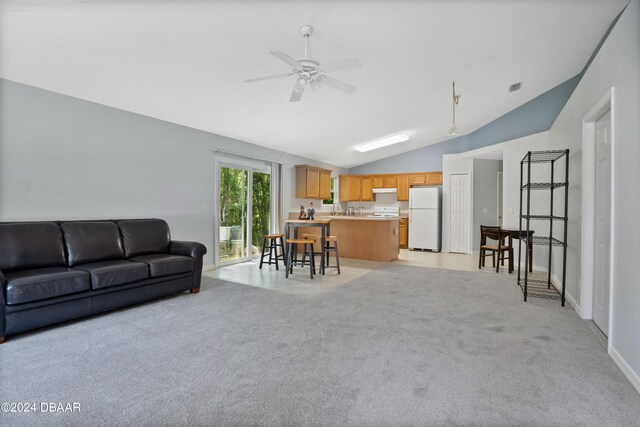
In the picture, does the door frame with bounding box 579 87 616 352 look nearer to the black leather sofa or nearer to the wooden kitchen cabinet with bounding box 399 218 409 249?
the black leather sofa

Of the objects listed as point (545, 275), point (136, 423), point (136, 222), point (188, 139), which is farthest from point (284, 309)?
point (545, 275)

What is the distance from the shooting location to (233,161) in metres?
5.87

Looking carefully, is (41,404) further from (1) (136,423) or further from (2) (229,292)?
(2) (229,292)

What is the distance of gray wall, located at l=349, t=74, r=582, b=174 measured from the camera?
5.27 meters

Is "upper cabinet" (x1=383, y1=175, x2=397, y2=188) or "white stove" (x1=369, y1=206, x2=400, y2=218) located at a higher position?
"upper cabinet" (x1=383, y1=175, x2=397, y2=188)

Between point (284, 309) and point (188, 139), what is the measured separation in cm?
329

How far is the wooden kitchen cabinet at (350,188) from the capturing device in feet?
30.7

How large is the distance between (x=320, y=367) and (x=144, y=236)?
3048 mm

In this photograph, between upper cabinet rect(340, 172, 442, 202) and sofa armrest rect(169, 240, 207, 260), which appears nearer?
sofa armrest rect(169, 240, 207, 260)

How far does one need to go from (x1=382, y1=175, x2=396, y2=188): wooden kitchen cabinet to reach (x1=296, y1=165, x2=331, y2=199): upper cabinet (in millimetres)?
2114

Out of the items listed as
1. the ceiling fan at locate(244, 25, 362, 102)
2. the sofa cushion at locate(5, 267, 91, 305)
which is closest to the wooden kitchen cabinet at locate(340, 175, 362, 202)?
the ceiling fan at locate(244, 25, 362, 102)

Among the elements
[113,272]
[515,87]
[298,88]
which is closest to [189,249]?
[113,272]

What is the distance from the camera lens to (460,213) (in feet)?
25.9

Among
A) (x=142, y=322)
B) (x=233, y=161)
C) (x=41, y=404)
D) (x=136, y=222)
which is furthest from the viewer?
(x=233, y=161)
